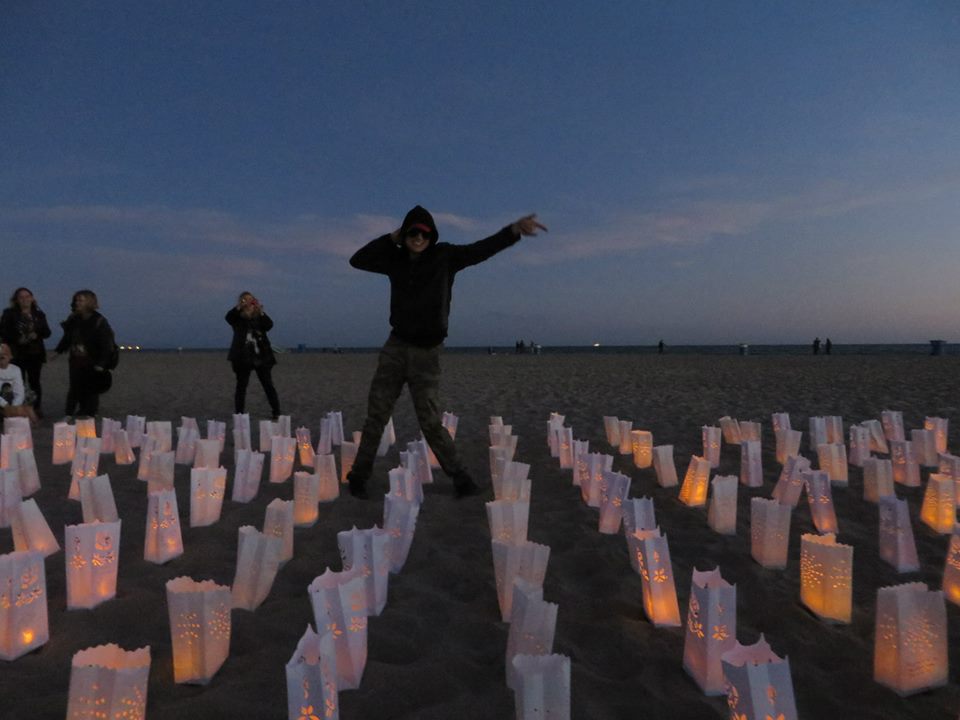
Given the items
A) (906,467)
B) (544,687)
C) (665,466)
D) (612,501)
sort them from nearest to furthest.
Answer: (544,687)
(612,501)
(665,466)
(906,467)

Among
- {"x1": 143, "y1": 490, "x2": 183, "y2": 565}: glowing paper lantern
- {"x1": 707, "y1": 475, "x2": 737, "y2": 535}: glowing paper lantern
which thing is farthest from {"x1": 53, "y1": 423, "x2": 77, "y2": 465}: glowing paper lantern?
{"x1": 707, "y1": 475, "x2": 737, "y2": 535}: glowing paper lantern

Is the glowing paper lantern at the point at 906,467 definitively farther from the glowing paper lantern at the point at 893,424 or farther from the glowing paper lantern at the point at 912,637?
the glowing paper lantern at the point at 912,637

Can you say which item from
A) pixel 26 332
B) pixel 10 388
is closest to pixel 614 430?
pixel 10 388

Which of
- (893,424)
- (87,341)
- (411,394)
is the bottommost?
(893,424)

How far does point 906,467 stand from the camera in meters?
4.73

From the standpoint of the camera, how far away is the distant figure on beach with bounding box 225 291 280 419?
24.2ft

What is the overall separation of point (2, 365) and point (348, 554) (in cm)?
672

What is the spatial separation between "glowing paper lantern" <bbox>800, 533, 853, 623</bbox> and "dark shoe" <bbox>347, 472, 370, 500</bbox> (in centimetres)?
271

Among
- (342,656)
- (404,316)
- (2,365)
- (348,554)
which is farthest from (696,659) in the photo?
(2,365)

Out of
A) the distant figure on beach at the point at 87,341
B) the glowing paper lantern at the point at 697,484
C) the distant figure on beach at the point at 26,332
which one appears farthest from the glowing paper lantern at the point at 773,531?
the distant figure on beach at the point at 26,332

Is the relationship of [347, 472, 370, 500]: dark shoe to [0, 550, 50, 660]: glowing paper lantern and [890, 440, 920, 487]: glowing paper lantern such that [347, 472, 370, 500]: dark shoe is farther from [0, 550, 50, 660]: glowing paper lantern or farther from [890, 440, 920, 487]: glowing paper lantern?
[890, 440, 920, 487]: glowing paper lantern

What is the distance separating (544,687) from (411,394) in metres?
2.84

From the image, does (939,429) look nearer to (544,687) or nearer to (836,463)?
(836,463)

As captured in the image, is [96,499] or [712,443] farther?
[712,443]
